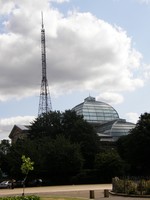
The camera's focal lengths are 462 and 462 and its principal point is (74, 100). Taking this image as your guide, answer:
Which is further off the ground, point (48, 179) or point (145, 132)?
point (145, 132)

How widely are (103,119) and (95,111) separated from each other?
432 centimetres

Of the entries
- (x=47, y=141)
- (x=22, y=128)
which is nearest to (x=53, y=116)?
(x=47, y=141)

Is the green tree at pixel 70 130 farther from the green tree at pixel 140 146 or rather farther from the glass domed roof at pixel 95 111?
the glass domed roof at pixel 95 111

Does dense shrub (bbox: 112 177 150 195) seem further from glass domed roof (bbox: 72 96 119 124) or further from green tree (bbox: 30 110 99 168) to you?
glass domed roof (bbox: 72 96 119 124)

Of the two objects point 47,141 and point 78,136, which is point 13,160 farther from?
point 78,136

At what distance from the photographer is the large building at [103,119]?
158500mm

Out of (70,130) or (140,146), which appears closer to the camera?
(140,146)

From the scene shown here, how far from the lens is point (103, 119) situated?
176m

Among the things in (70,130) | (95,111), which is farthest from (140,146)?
(95,111)

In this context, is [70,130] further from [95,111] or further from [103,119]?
[103,119]

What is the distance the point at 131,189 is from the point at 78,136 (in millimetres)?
67791

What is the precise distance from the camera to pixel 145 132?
89.2m

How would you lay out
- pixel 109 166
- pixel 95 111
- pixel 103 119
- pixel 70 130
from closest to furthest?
1. pixel 109 166
2. pixel 70 130
3. pixel 103 119
4. pixel 95 111

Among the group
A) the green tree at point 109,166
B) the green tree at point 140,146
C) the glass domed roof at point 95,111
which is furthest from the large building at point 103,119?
the green tree at point 109,166
